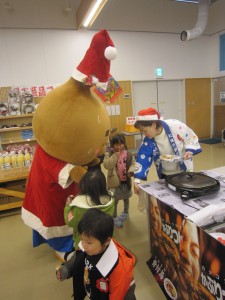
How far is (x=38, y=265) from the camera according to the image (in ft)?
6.01

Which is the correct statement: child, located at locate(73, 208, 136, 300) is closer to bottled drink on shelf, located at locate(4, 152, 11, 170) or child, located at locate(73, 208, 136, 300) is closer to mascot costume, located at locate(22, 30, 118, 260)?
mascot costume, located at locate(22, 30, 118, 260)

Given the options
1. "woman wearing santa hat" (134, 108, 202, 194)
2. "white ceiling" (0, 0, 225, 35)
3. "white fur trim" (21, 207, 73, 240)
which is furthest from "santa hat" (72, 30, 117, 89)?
"white ceiling" (0, 0, 225, 35)

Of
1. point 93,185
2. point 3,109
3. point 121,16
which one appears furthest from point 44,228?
point 121,16

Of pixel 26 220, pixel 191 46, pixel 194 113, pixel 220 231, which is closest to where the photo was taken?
pixel 220 231

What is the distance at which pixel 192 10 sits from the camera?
5641mm

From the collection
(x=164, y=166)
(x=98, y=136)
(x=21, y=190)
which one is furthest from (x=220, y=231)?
(x=21, y=190)

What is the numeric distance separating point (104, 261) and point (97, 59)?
1095 millimetres

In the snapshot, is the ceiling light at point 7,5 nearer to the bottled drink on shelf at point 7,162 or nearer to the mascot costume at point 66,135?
the bottled drink on shelf at point 7,162

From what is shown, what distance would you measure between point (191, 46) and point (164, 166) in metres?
5.48

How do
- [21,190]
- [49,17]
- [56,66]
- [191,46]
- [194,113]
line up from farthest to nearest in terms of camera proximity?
[194,113] < [191,46] < [56,66] < [49,17] < [21,190]

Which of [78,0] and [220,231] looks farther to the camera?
[78,0]

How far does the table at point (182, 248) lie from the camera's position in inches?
37.7

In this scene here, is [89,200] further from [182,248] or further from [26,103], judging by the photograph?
[26,103]

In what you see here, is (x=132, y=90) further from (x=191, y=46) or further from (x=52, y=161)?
(x=52, y=161)
